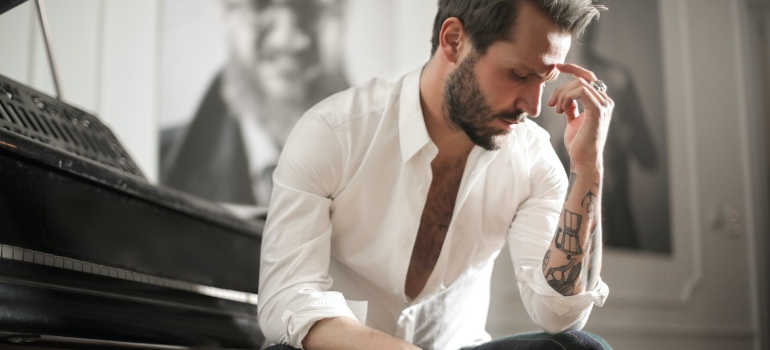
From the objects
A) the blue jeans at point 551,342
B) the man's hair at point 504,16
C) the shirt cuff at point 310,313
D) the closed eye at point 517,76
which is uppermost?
the man's hair at point 504,16

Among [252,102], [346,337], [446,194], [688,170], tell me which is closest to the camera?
[346,337]

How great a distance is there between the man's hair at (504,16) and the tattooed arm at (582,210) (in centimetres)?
9

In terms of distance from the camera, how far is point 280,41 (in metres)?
3.04

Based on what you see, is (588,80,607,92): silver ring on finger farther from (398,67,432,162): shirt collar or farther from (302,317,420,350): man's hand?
(302,317,420,350): man's hand

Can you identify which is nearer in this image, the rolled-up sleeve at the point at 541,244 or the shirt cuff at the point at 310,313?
the shirt cuff at the point at 310,313

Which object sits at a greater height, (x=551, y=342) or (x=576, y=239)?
(x=576, y=239)

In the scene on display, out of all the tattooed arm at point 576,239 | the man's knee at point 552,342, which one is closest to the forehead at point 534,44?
the tattooed arm at point 576,239

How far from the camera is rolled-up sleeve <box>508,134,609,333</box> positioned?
4.72 feet

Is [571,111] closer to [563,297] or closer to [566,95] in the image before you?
[566,95]

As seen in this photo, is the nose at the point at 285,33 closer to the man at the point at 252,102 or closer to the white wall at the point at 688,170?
the man at the point at 252,102

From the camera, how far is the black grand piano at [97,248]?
114 cm

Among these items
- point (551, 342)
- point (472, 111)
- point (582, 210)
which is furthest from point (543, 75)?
point (551, 342)

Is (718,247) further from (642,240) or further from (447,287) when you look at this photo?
(447,287)

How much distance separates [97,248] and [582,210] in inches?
33.1
